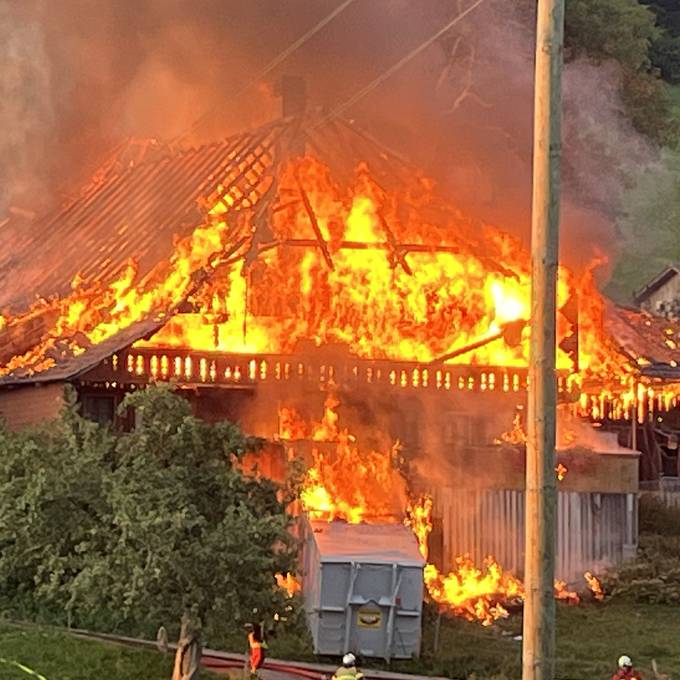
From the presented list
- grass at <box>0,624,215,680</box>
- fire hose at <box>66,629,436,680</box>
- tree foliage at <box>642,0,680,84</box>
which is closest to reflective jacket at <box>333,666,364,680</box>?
fire hose at <box>66,629,436,680</box>

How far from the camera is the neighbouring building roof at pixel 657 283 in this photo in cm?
4773

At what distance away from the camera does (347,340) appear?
79.8ft

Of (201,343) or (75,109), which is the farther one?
(75,109)

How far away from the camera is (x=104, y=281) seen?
80.9ft

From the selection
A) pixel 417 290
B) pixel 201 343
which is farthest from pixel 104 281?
pixel 417 290

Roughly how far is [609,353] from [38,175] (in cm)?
1371

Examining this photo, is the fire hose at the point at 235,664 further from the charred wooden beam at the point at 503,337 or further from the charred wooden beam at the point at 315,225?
the charred wooden beam at the point at 315,225

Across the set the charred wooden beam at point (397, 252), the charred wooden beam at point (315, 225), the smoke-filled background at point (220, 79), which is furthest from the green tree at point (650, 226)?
the charred wooden beam at point (315, 225)

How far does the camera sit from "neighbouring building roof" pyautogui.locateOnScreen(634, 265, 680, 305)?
4773 centimetres

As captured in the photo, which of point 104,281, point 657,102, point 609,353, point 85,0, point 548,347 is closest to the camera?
point 548,347

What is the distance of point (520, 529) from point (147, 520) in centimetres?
983

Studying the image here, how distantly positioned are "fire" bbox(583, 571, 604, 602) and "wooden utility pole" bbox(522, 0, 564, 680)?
12891mm

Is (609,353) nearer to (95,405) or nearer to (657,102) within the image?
(95,405)

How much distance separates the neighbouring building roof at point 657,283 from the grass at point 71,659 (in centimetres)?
3323
